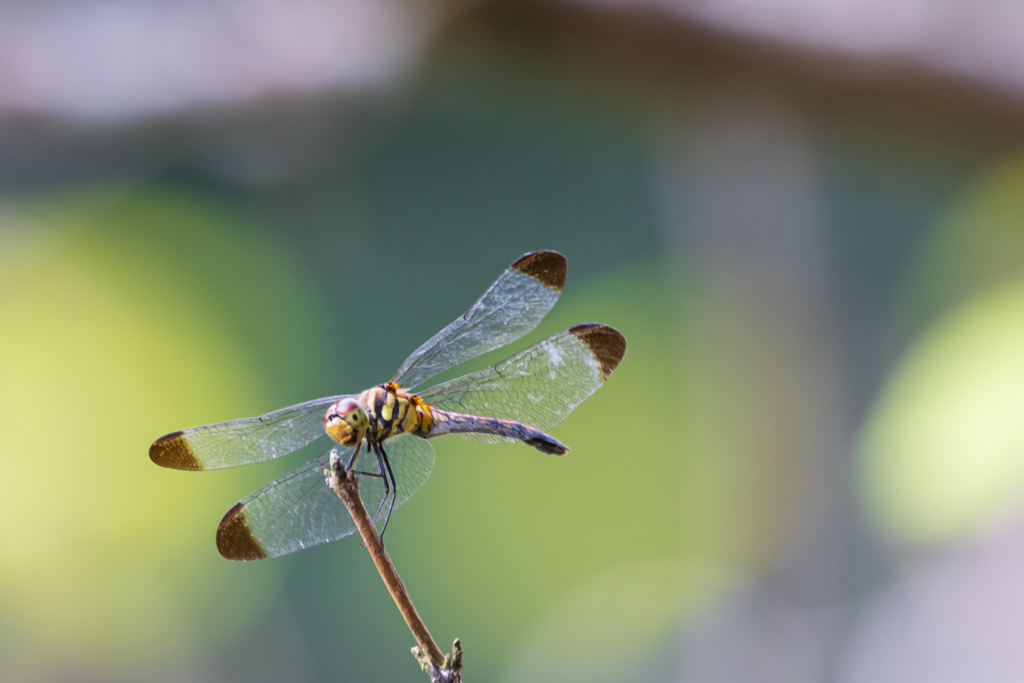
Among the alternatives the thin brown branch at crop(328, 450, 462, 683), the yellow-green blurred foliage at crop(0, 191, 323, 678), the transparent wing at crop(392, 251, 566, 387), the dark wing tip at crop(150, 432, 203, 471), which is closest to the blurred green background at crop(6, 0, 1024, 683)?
the yellow-green blurred foliage at crop(0, 191, 323, 678)

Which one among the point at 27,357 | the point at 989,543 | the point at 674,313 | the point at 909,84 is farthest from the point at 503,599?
the point at 909,84

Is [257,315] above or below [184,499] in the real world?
above

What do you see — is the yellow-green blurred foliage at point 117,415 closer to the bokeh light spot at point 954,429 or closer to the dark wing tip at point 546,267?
the dark wing tip at point 546,267

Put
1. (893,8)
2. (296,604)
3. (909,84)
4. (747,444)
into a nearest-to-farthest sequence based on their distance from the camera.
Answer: (893,8) → (909,84) → (296,604) → (747,444)

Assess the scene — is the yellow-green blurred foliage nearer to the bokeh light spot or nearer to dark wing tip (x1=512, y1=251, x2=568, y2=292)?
dark wing tip (x1=512, y1=251, x2=568, y2=292)

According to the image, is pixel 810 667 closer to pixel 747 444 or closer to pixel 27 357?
pixel 747 444
